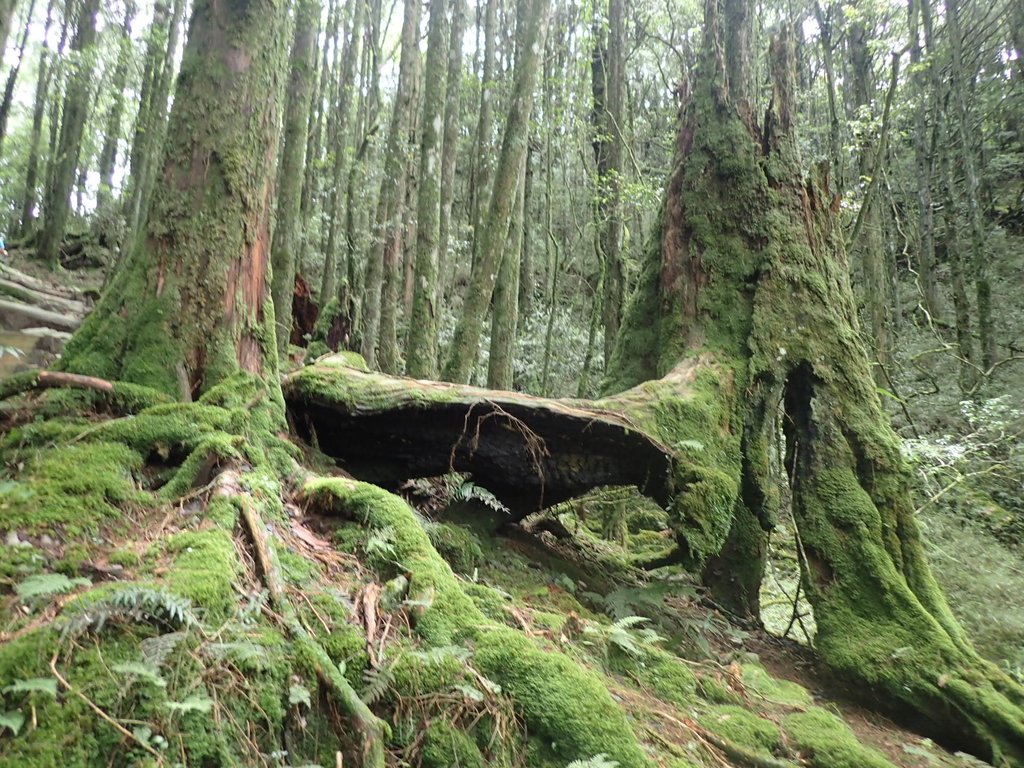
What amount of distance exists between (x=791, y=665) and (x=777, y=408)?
240 centimetres

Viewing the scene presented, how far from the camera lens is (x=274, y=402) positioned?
516cm

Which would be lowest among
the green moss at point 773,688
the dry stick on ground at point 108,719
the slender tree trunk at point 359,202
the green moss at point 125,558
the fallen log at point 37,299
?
the green moss at point 773,688

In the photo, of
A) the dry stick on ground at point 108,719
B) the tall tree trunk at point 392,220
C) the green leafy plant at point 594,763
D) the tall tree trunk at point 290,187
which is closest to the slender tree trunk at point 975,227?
the tall tree trunk at point 392,220

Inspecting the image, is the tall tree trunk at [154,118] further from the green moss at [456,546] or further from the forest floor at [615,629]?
the forest floor at [615,629]

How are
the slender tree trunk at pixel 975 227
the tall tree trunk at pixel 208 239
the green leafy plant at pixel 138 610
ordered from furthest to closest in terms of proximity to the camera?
1. the slender tree trunk at pixel 975 227
2. the tall tree trunk at pixel 208 239
3. the green leafy plant at pixel 138 610

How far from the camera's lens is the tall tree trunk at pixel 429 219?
9.53 m

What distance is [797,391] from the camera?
661 cm

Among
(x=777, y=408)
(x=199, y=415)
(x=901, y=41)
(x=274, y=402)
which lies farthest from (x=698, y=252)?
(x=901, y=41)

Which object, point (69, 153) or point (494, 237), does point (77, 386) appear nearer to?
point (494, 237)

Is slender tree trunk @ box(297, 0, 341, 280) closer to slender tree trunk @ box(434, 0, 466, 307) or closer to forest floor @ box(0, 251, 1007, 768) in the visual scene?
slender tree trunk @ box(434, 0, 466, 307)

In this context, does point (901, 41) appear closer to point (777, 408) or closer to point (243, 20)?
point (777, 408)

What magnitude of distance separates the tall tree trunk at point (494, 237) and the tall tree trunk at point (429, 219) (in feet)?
2.26

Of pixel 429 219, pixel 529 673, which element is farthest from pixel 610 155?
pixel 529 673

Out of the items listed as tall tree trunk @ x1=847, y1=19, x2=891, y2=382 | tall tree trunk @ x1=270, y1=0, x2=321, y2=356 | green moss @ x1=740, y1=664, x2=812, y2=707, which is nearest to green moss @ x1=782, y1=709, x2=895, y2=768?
green moss @ x1=740, y1=664, x2=812, y2=707
